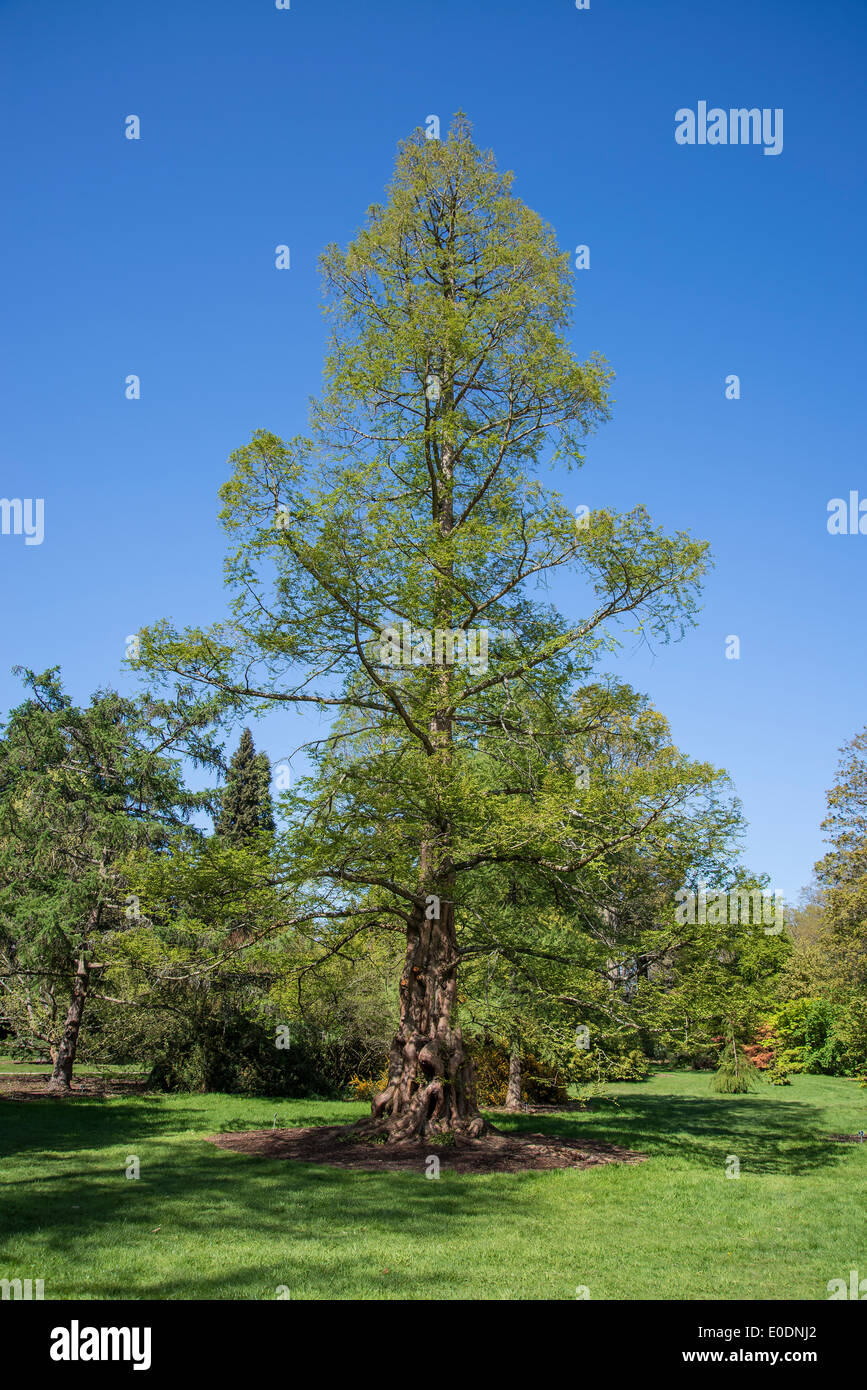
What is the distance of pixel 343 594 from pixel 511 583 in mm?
2952

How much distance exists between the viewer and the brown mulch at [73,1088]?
18.1 meters

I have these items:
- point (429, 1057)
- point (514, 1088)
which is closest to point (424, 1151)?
point (429, 1057)

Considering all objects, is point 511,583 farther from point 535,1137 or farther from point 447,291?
point 535,1137

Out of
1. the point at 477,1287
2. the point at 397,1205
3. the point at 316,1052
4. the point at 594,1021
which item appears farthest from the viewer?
the point at 316,1052

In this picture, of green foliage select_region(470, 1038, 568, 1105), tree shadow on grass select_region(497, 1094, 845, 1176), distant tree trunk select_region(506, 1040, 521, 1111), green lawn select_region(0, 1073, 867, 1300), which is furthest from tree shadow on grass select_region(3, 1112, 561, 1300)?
green foliage select_region(470, 1038, 568, 1105)

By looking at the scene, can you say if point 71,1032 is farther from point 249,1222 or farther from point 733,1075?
point 733,1075

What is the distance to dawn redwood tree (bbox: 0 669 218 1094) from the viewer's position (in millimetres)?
17656

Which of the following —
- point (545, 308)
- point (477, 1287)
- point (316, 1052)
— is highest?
point (545, 308)

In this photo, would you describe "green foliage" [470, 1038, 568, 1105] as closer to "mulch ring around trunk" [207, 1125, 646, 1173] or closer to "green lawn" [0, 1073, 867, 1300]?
"mulch ring around trunk" [207, 1125, 646, 1173]

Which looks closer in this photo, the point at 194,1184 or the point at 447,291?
the point at 194,1184

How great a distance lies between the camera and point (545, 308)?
1389 cm

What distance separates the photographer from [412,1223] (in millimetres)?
7750

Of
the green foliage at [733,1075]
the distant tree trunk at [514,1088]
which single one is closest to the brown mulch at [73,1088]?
the distant tree trunk at [514,1088]
